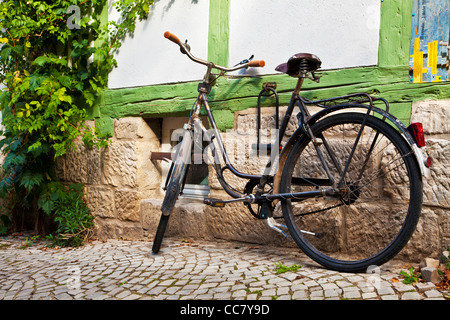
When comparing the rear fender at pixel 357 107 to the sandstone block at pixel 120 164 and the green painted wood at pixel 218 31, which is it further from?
the sandstone block at pixel 120 164

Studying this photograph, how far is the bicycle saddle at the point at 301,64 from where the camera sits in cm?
275

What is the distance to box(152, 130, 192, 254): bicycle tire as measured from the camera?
10.7 ft

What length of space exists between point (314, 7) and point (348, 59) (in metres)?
0.50

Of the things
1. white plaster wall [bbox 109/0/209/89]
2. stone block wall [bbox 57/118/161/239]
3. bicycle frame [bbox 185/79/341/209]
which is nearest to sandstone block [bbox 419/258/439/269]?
bicycle frame [bbox 185/79/341/209]

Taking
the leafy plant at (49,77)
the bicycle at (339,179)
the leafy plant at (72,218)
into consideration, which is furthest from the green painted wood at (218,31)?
the leafy plant at (72,218)

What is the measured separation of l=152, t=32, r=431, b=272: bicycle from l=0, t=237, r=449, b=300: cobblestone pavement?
0.18m

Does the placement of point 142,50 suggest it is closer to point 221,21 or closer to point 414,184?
point 221,21

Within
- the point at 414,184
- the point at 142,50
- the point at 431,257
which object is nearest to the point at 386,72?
the point at 414,184

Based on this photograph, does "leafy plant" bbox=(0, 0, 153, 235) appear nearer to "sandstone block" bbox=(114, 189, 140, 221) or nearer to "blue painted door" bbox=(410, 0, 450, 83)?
"sandstone block" bbox=(114, 189, 140, 221)

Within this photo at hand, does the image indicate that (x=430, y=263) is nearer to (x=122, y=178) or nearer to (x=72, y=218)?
(x=122, y=178)

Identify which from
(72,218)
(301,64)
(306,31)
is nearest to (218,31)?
(306,31)

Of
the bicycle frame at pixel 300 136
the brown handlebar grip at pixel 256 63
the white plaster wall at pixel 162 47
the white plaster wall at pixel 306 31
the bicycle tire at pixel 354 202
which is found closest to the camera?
the bicycle frame at pixel 300 136

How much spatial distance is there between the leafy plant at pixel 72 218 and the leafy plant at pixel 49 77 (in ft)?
0.40

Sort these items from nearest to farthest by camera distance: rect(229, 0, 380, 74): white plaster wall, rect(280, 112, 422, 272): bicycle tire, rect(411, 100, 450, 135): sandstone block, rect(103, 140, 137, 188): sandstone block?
rect(280, 112, 422, 272): bicycle tire → rect(411, 100, 450, 135): sandstone block → rect(229, 0, 380, 74): white plaster wall → rect(103, 140, 137, 188): sandstone block
